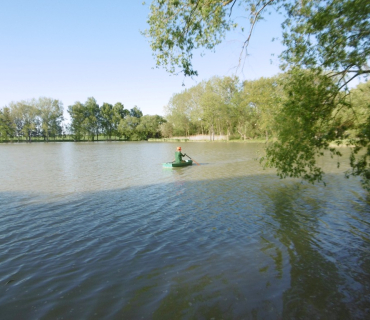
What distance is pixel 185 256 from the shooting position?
20.1ft

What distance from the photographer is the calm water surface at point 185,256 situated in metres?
4.35

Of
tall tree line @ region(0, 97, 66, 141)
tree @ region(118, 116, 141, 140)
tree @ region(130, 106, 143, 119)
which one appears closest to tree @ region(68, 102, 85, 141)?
tall tree line @ region(0, 97, 66, 141)

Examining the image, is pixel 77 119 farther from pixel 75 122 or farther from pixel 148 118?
pixel 148 118

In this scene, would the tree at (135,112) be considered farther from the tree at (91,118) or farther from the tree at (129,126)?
the tree at (91,118)

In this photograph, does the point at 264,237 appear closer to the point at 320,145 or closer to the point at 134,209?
the point at 320,145

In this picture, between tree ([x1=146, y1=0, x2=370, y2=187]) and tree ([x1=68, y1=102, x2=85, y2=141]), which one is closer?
tree ([x1=146, y1=0, x2=370, y2=187])

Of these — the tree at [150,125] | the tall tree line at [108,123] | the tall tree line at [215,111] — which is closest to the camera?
the tall tree line at [215,111]

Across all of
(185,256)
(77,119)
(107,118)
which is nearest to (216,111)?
(107,118)

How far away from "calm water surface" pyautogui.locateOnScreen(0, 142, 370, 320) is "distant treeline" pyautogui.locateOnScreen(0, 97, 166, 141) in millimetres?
92852

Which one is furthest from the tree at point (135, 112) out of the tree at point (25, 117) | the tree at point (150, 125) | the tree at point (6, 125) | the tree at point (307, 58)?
the tree at point (307, 58)

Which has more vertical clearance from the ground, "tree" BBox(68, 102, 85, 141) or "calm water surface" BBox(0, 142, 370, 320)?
"tree" BBox(68, 102, 85, 141)

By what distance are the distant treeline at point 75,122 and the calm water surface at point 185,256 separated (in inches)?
3656

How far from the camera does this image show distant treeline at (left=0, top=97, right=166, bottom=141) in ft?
300

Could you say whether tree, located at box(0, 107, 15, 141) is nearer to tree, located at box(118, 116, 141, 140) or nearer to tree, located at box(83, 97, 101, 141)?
tree, located at box(83, 97, 101, 141)
